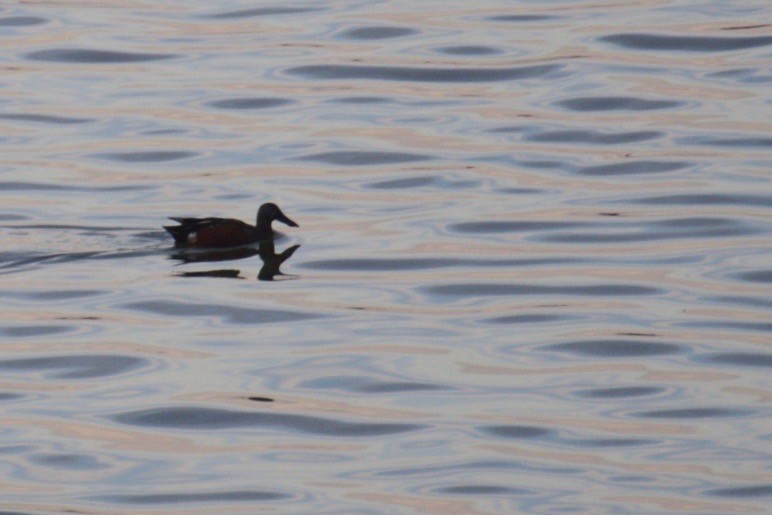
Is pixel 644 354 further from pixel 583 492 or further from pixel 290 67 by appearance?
pixel 290 67

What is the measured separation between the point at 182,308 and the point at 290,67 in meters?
9.25

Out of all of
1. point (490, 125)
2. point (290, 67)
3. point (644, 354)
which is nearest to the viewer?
point (644, 354)

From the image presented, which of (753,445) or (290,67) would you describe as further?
(290,67)

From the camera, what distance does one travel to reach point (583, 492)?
933 centimetres

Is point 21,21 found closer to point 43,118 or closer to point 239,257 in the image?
point 43,118

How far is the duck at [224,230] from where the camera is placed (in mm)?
14438

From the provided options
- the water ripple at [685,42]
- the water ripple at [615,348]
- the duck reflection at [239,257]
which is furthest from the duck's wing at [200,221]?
the water ripple at [685,42]

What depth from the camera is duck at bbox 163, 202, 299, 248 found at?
14438 millimetres

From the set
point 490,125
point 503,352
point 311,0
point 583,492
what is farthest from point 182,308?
point 311,0

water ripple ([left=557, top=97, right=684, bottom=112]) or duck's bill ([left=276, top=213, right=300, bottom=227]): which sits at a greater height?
water ripple ([left=557, top=97, right=684, bottom=112])

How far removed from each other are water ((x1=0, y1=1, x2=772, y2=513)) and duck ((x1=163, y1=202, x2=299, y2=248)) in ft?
0.41

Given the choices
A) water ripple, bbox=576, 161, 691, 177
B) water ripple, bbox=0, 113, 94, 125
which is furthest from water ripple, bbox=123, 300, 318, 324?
water ripple, bbox=0, 113, 94, 125

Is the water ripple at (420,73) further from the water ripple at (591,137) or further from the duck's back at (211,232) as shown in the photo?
the duck's back at (211,232)

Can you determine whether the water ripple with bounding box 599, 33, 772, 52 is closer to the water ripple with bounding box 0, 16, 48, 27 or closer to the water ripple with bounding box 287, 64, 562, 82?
the water ripple with bounding box 287, 64, 562, 82
